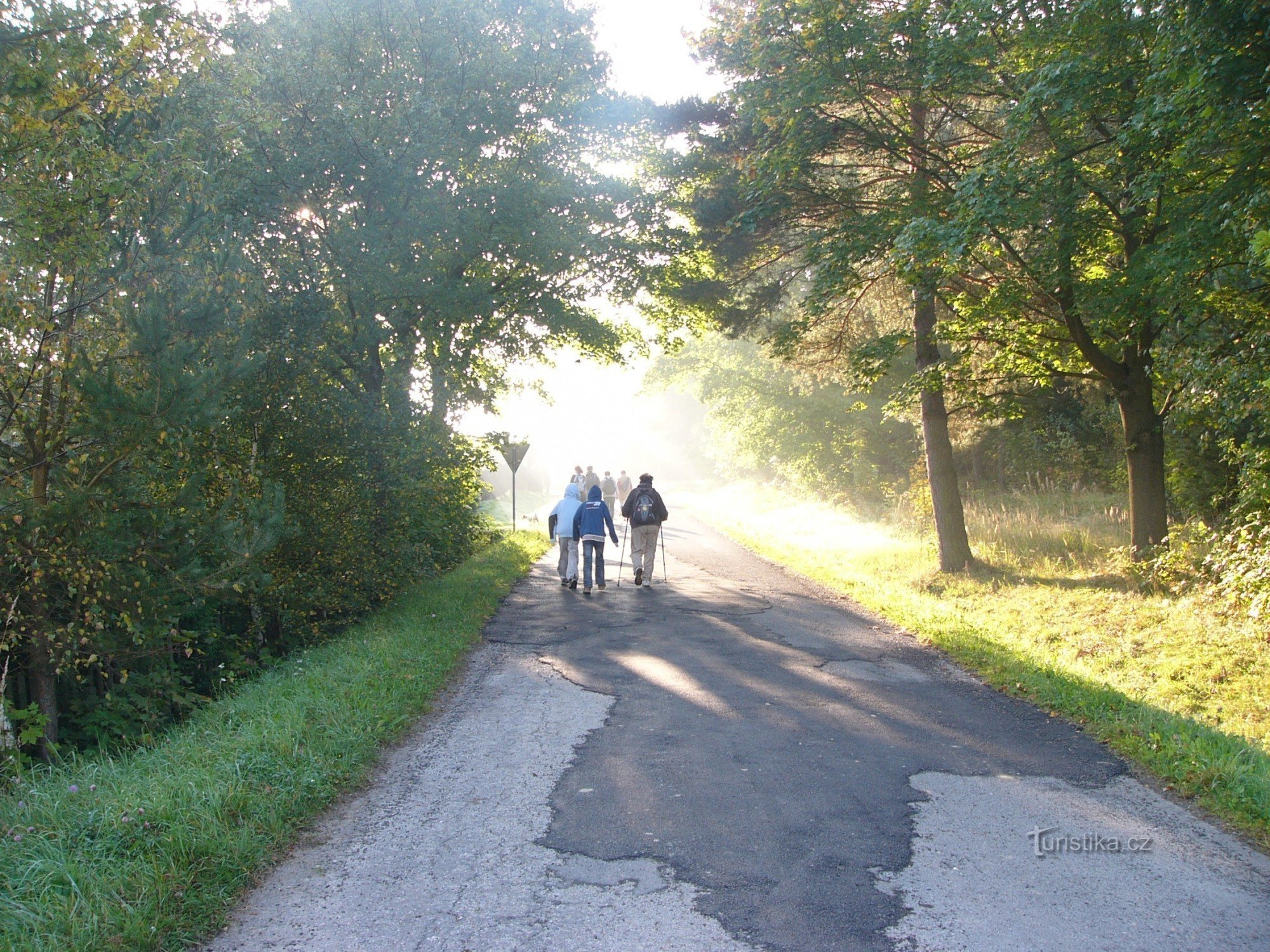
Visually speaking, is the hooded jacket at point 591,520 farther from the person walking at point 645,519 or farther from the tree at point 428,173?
the tree at point 428,173

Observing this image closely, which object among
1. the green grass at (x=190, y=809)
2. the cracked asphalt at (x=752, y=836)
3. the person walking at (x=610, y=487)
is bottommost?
the cracked asphalt at (x=752, y=836)

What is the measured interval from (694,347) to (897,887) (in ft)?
140

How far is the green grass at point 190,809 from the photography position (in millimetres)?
3771

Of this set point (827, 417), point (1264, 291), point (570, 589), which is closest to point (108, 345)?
point (570, 589)

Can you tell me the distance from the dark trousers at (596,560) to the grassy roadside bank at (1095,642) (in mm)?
3945

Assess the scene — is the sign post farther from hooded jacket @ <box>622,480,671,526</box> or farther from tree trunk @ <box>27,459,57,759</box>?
tree trunk @ <box>27,459,57,759</box>

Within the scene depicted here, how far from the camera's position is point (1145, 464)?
13250 mm

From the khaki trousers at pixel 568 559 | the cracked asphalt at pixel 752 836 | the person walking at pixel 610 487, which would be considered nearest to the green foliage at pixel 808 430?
the person walking at pixel 610 487

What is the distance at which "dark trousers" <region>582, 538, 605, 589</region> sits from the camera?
48.7ft

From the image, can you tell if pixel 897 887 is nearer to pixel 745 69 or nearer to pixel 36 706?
pixel 36 706

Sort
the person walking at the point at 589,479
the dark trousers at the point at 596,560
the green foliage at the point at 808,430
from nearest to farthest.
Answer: the dark trousers at the point at 596,560, the person walking at the point at 589,479, the green foliage at the point at 808,430

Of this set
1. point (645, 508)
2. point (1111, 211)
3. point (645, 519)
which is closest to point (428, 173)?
point (645, 508)

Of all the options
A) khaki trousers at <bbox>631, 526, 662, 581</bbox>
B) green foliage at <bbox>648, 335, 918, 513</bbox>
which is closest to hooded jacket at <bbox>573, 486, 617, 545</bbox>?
khaki trousers at <bbox>631, 526, 662, 581</bbox>

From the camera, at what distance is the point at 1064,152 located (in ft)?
34.3
